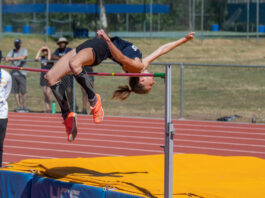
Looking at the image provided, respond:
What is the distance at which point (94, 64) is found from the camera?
5.19m

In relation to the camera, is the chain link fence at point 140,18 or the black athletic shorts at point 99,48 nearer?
the black athletic shorts at point 99,48

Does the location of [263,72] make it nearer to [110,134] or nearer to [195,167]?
[110,134]

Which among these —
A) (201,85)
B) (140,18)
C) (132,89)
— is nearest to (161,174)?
(132,89)

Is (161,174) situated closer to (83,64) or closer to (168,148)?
(168,148)

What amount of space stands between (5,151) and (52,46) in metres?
12.7

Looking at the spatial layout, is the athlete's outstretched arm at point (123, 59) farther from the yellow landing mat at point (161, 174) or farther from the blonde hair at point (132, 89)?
the yellow landing mat at point (161, 174)

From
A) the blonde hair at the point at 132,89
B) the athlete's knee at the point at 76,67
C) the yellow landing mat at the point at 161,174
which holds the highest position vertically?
the athlete's knee at the point at 76,67

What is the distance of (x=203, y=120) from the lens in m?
11.7

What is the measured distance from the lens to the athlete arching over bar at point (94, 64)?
16.4ft

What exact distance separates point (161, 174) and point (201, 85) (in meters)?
11.0

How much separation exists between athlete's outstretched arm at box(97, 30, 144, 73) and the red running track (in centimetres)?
337

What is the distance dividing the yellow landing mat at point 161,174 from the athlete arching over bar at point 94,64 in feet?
2.09

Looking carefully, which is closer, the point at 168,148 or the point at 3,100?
the point at 168,148

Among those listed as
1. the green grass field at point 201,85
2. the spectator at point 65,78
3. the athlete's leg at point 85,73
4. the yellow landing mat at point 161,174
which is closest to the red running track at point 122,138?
the spectator at point 65,78
